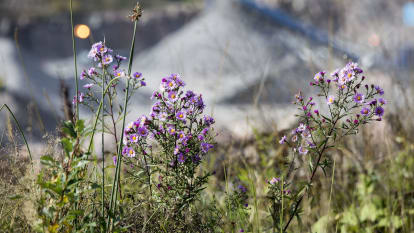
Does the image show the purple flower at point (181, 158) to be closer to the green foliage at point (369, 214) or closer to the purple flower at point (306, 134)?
the purple flower at point (306, 134)

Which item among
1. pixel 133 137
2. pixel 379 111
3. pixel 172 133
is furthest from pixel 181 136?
pixel 379 111

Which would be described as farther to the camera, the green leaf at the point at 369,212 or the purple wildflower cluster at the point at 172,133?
the green leaf at the point at 369,212

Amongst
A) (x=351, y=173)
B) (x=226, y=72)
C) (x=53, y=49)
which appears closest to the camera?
(x=351, y=173)

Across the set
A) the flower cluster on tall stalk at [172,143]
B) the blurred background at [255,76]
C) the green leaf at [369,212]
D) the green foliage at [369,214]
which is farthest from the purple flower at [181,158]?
the green leaf at [369,212]

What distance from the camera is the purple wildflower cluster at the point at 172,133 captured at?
1.23 metres

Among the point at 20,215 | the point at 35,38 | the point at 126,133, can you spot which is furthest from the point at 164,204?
the point at 35,38

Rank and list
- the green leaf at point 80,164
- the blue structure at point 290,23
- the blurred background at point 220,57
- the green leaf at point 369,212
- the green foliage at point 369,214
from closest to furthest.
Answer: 1. the green leaf at point 80,164
2. the green foliage at point 369,214
3. the green leaf at point 369,212
4. the blurred background at point 220,57
5. the blue structure at point 290,23

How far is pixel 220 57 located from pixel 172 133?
3.54 metres

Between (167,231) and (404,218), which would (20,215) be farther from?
(404,218)

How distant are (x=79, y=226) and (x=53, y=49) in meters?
6.76

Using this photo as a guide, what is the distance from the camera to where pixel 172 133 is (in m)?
1.22

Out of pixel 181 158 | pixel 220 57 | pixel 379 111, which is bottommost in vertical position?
pixel 181 158

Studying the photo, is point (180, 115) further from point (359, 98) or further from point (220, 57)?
point (220, 57)

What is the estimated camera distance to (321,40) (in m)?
4.92
